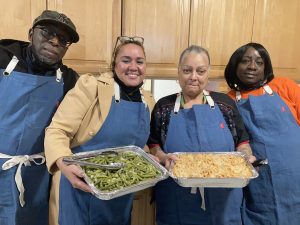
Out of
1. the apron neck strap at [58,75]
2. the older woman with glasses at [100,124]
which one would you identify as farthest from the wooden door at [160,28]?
the apron neck strap at [58,75]

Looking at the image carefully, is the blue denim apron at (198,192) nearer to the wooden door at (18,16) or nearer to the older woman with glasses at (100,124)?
the older woman with glasses at (100,124)

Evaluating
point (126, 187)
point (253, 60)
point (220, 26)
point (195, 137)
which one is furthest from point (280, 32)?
point (126, 187)

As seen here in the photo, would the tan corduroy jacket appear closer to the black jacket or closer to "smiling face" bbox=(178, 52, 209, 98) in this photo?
the black jacket

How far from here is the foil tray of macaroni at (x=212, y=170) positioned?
3.19 ft

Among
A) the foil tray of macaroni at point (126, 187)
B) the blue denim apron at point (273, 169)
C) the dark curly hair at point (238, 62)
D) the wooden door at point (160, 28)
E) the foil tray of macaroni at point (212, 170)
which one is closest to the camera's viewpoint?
the foil tray of macaroni at point (126, 187)

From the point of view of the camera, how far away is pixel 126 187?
0.87 m

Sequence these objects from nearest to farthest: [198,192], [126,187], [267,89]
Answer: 1. [126,187]
2. [198,192]
3. [267,89]

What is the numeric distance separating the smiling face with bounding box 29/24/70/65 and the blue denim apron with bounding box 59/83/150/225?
293mm

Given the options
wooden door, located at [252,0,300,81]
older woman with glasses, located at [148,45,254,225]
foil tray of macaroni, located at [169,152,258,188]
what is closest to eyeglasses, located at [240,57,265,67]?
older woman with glasses, located at [148,45,254,225]

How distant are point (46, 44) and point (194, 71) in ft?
2.00

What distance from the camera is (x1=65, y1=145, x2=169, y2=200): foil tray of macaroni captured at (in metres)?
0.84

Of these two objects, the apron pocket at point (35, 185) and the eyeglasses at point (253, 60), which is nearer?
the apron pocket at point (35, 185)

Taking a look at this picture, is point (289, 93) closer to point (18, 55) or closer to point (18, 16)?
point (18, 55)

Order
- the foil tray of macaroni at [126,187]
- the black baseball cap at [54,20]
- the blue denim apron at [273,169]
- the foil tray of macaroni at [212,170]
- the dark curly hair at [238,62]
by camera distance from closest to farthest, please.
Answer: the foil tray of macaroni at [126,187], the foil tray of macaroni at [212,170], the black baseball cap at [54,20], the blue denim apron at [273,169], the dark curly hair at [238,62]
